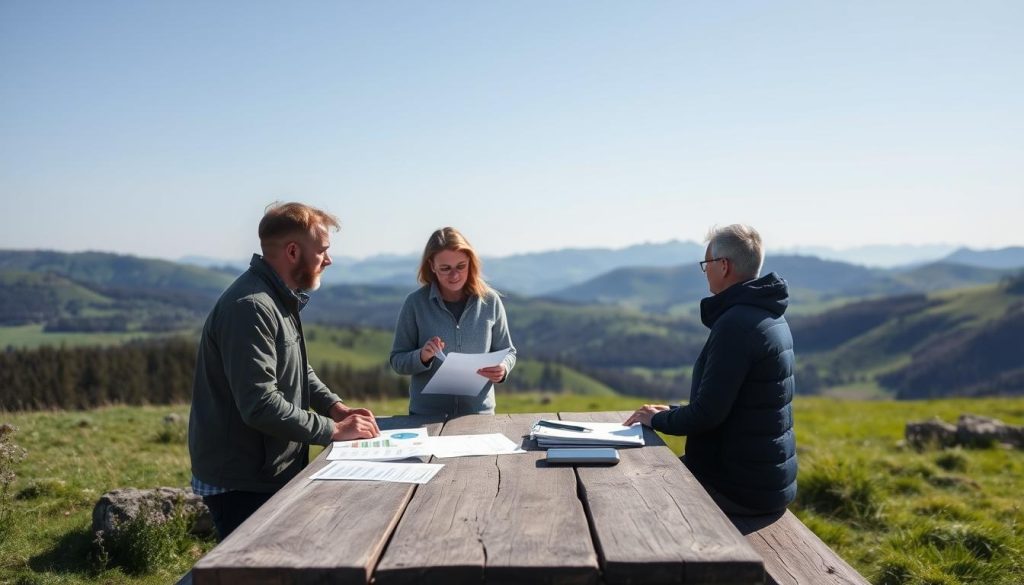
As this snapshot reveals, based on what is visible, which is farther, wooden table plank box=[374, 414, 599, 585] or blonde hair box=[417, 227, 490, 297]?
blonde hair box=[417, 227, 490, 297]

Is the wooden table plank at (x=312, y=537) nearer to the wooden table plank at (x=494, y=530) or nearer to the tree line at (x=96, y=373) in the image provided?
the wooden table plank at (x=494, y=530)

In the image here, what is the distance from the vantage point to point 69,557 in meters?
5.98

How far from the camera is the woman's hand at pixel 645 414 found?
201 inches

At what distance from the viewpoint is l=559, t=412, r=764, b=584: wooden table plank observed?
2689 mm

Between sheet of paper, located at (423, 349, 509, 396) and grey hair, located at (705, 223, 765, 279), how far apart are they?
1843 millimetres

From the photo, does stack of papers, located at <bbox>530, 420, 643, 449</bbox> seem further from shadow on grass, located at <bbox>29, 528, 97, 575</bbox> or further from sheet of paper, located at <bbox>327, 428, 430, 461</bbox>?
shadow on grass, located at <bbox>29, 528, 97, 575</bbox>

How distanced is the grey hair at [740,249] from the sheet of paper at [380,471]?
228cm

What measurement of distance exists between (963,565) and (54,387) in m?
43.0

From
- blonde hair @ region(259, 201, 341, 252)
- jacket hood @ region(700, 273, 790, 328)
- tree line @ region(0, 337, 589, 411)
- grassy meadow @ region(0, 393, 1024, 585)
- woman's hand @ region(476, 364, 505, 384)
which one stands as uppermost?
blonde hair @ region(259, 201, 341, 252)

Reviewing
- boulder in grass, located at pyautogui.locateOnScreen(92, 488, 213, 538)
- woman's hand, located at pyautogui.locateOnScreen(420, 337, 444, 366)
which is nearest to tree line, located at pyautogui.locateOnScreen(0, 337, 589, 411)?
boulder in grass, located at pyautogui.locateOnScreen(92, 488, 213, 538)

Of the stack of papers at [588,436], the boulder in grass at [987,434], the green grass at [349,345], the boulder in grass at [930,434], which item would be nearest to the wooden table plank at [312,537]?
the stack of papers at [588,436]

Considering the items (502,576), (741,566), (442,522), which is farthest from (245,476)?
(741,566)

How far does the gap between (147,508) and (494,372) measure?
3.18 metres

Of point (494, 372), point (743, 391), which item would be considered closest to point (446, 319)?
point (494, 372)
